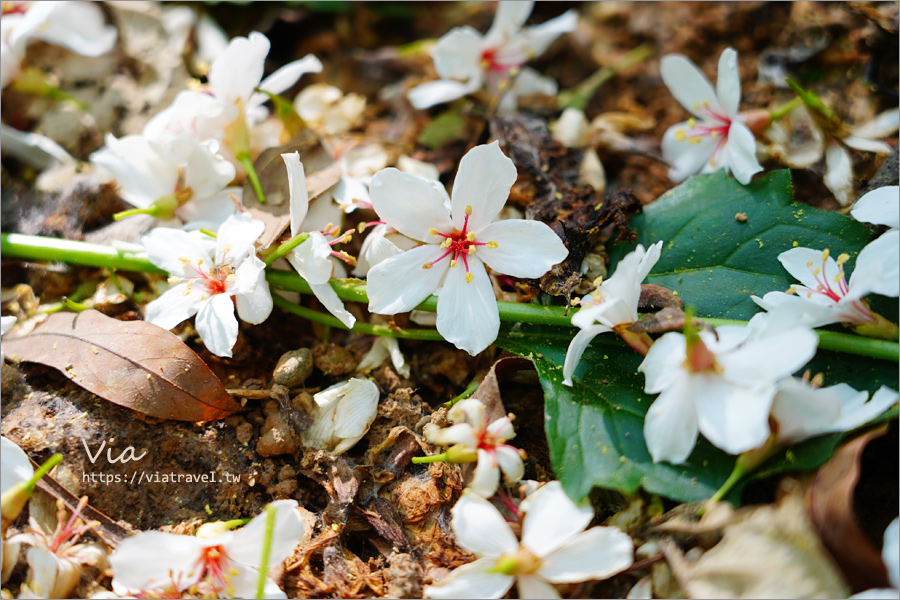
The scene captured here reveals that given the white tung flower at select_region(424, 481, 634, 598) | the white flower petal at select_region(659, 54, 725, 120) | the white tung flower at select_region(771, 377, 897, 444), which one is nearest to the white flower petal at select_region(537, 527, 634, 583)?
the white tung flower at select_region(424, 481, 634, 598)

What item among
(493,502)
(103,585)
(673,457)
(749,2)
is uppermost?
(749,2)

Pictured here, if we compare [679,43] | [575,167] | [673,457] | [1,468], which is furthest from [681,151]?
[1,468]

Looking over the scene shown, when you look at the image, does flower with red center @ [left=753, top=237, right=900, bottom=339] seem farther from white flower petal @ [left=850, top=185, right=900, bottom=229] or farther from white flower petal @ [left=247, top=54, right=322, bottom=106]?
white flower petal @ [left=247, top=54, right=322, bottom=106]

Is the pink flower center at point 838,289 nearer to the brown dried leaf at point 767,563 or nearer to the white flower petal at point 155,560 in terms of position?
the brown dried leaf at point 767,563

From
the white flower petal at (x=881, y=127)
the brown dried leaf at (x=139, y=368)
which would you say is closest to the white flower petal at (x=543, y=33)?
the white flower petal at (x=881, y=127)

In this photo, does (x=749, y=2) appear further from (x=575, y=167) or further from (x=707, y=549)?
(x=707, y=549)
